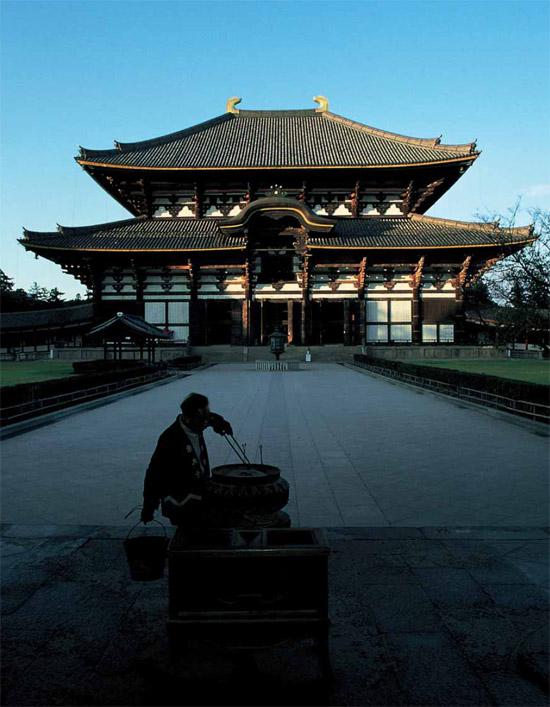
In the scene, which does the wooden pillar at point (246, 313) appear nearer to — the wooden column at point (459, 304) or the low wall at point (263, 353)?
the low wall at point (263, 353)

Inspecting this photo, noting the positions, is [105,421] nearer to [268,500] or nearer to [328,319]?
[268,500]

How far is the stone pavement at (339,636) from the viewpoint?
2.71 metres

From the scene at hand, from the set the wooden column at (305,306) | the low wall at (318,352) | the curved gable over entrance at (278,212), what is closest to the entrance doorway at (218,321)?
the low wall at (318,352)

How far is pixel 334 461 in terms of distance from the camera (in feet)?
26.2

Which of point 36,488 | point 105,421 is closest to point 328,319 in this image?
point 105,421

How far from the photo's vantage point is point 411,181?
37.1 metres

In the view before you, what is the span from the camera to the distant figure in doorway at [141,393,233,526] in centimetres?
351

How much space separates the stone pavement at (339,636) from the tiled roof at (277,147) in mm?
34383

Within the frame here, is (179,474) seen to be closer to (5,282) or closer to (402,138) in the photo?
(402,138)

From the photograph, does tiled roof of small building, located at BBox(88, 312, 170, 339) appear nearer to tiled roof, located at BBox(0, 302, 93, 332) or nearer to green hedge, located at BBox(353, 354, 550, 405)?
green hedge, located at BBox(353, 354, 550, 405)

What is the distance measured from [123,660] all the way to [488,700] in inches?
75.7

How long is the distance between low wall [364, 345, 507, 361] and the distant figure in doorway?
3171 cm

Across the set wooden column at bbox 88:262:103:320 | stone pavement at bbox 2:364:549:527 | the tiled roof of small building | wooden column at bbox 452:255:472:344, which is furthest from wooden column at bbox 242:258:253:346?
stone pavement at bbox 2:364:549:527

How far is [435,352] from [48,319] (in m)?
28.0
